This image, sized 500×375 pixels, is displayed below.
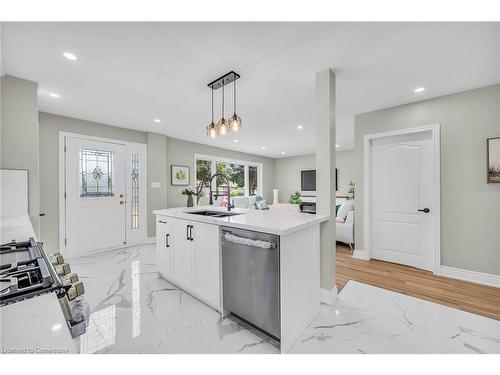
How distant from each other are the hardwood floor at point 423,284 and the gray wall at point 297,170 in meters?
3.93

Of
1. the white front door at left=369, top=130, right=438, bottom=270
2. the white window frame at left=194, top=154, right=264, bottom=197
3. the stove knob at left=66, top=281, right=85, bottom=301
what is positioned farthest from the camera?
the white window frame at left=194, top=154, right=264, bottom=197

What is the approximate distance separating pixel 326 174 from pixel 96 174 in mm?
3913

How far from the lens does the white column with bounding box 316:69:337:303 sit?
6.66 feet

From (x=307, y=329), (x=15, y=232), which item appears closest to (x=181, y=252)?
(x=15, y=232)

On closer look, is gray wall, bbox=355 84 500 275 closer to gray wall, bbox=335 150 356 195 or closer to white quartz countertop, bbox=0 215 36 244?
gray wall, bbox=335 150 356 195

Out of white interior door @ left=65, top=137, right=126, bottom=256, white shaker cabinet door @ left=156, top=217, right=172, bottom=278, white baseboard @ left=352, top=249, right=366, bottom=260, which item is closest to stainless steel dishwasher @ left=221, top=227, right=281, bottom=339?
white shaker cabinet door @ left=156, top=217, right=172, bottom=278

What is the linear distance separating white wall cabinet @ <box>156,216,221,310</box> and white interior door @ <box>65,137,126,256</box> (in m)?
1.98

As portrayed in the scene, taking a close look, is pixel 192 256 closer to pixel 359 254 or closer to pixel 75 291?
pixel 75 291

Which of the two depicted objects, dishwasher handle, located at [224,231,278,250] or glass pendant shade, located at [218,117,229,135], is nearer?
dishwasher handle, located at [224,231,278,250]

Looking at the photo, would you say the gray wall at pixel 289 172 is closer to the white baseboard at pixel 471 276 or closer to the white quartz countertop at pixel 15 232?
the white baseboard at pixel 471 276

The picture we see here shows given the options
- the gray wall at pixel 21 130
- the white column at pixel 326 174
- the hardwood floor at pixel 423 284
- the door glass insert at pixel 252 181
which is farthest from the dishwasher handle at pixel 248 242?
the door glass insert at pixel 252 181

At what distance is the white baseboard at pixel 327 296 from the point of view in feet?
6.69

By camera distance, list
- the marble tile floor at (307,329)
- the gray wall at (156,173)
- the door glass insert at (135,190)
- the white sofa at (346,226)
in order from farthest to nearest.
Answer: the gray wall at (156,173), the door glass insert at (135,190), the white sofa at (346,226), the marble tile floor at (307,329)
